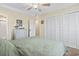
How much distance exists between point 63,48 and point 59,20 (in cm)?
33

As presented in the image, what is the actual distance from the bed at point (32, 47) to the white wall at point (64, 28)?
0.25 ft

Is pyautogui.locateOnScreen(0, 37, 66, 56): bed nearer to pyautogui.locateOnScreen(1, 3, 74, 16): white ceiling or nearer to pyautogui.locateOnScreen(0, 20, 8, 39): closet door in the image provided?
pyautogui.locateOnScreen(0, 20, 8, 39): closet door

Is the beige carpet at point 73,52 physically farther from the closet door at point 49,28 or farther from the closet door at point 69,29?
the closet door at point 49,28

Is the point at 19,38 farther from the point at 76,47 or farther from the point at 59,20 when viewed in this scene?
the point at 76,47

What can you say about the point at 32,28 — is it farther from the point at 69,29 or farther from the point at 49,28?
the point at 69,29

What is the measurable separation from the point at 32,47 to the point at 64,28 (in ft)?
1.41

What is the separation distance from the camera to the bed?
45.8 inches

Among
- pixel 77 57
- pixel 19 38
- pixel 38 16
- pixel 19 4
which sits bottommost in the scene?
pixel 77 57

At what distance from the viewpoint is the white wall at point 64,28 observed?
1184 millimetres

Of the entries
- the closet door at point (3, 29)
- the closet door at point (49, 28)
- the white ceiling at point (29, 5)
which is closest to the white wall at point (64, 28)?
the closet door at point (49, 28)

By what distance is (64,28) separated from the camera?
1234mm

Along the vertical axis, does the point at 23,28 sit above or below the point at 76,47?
above

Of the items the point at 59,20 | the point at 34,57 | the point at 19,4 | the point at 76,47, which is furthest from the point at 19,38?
the point at 76,47

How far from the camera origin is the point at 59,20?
1.25 m
